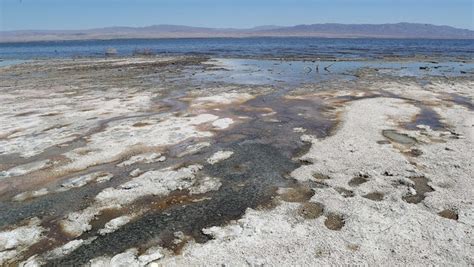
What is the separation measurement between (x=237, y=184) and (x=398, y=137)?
653 cm

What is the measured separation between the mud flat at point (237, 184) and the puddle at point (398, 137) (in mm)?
103

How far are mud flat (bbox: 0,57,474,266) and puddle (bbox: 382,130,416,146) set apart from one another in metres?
0.10

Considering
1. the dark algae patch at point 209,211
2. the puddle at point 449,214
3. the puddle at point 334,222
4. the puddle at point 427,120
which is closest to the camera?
the dark algae patch at point 209,211

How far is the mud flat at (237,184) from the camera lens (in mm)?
7102

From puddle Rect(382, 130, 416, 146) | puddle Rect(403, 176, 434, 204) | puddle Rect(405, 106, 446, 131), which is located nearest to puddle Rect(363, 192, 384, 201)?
puddle Rect(403, 176, 434, 204)

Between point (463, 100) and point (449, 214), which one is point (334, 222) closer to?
point (449, 214)

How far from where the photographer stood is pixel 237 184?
1002 centimetres

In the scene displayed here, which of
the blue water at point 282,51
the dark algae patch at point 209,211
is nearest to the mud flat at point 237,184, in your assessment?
the dark algae patch at point 209,211

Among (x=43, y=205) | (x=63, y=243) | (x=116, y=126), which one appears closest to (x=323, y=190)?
(x=63, y=243)

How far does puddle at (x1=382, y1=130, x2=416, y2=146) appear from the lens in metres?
13.1

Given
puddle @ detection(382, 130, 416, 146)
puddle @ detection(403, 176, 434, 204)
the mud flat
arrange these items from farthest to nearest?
1. puddle @ detection(382, 130, 416, 146)
2. puddle @ detection(403, 176, 434, 204)
3. the mud flat

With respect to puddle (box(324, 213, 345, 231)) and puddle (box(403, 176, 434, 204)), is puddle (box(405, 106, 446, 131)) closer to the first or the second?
puddle (box(403, 176, 434, 204))

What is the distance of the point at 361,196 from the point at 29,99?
20080 mm

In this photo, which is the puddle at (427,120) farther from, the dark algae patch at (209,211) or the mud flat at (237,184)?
the dark algae patch at (209,211)
